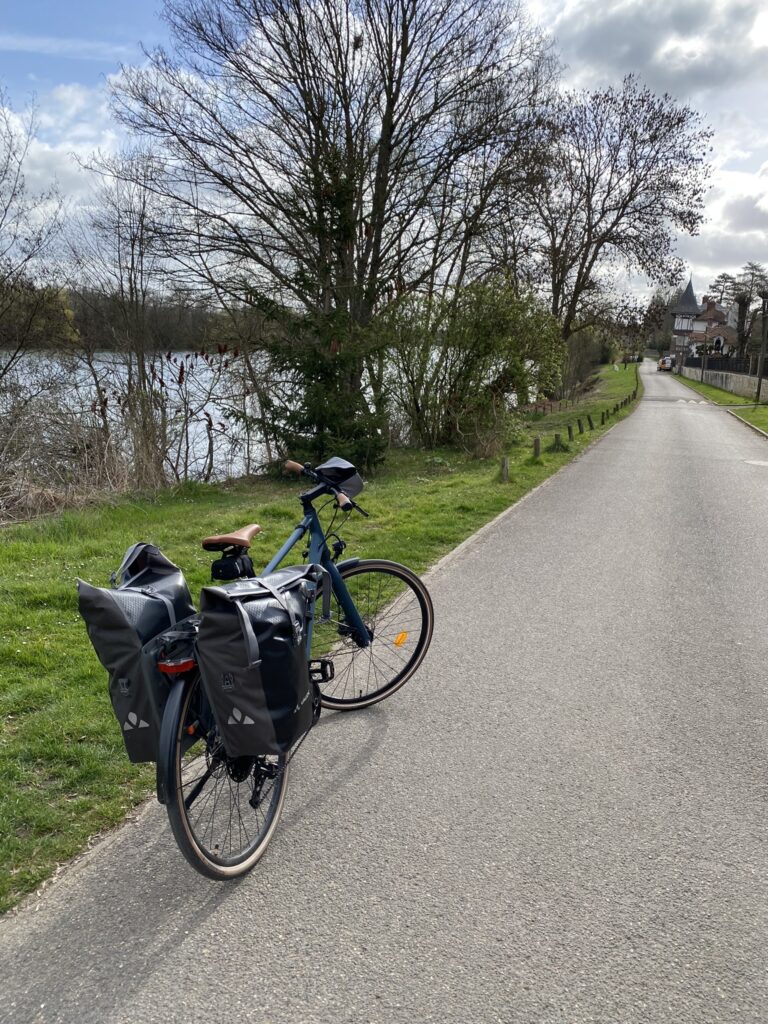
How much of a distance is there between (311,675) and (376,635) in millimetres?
1192

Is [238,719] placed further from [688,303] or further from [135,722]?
[688,303]

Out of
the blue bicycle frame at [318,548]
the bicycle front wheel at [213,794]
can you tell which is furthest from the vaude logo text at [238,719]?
the blue bicycle frame at [318,548]

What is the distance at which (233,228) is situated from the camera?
604 inches

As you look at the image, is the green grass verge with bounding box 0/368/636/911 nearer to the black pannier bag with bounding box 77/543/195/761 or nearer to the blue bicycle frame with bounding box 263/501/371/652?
the black pannier bag with bounding box 77/543/195/761

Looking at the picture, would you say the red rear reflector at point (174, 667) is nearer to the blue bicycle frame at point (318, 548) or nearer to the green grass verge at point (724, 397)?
the blue bicycle frame at point (318, 548)

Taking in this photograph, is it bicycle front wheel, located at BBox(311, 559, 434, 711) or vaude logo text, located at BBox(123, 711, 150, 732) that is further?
bicycle front wheel, located at BBox(311, 559, 434, 711)

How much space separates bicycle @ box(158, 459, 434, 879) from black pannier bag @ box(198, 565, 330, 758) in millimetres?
151

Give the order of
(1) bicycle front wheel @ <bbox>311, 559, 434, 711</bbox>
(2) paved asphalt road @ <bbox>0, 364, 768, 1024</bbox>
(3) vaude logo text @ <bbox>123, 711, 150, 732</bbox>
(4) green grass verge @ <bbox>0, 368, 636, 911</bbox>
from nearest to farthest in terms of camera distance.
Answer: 1. (2) paved asphalt road @ <bbox>0, 364, 768, 1024</bbox>
2. (3) vaude logo text @ <bbox>123, 711, 150, 732</bbox>
3. (4) green grass verge @ <bbox>0, 368, 636, 911</bbox>
4. (1) bicycle front wheel @ <bbox>311, 559, 434, 711</bbox>

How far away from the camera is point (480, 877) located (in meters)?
2.64

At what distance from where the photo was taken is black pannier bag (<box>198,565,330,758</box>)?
231 cm

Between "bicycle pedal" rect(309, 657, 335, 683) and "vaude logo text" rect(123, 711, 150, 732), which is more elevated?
"vaude logo text" rect(123, 711, 150, 732)

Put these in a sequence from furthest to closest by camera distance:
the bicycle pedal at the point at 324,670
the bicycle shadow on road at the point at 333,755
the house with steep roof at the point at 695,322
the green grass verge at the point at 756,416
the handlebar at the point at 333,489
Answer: the house with steep roof at the point at 695,322, the green grass verge at the point at 756,416, the handlebar at the point at 333,489, the bicycle pedal at the point at 324,670, the bicycle shadow on road at the point at 333,755

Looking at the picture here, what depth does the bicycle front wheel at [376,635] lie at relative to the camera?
156 inches

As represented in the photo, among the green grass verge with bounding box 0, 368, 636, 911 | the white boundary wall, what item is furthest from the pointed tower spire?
the green grass verge with bounding box 0, 368, 636, 911
